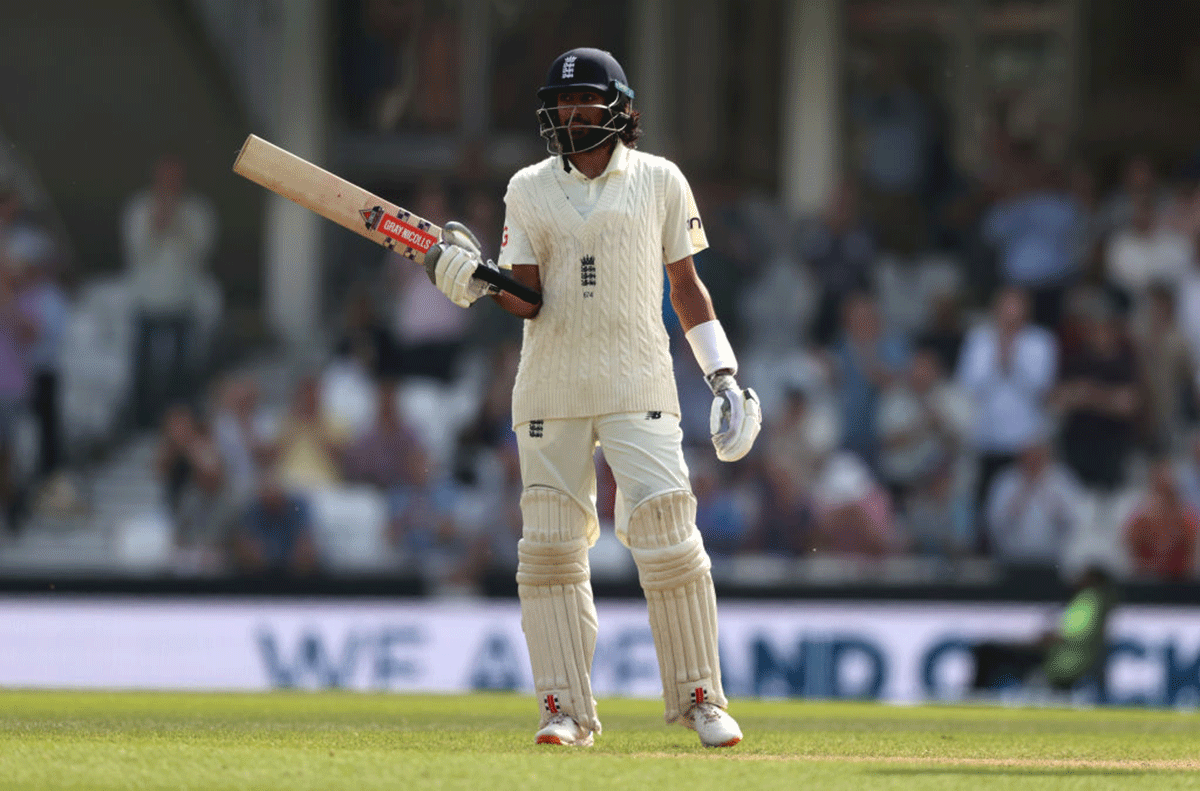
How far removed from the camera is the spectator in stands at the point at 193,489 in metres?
12.7

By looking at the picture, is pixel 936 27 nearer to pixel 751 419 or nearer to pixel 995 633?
pixel 995 633

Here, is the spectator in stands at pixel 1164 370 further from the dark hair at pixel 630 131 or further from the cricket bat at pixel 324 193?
the cricket bat at pixel 324 193

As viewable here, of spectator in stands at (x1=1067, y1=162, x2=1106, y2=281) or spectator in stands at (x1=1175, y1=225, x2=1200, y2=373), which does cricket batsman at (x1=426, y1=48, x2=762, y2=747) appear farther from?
spectator in stands at (x1=1067, y1=162, x2=1106, y2=281)

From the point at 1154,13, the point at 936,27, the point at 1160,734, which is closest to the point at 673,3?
the point at 936,27

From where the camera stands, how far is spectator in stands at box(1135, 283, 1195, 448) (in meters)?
13.4

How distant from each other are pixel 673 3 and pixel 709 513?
5772mm

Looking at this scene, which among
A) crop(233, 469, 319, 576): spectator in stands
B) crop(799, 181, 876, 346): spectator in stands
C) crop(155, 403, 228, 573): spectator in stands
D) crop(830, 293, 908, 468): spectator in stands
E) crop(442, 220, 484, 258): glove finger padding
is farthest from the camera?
crop(799, 181, 876, 346): spectator in stands

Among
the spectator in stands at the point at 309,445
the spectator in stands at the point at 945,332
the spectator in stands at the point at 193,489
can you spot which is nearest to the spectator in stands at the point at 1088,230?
the spectator in stands at the point at 945,332

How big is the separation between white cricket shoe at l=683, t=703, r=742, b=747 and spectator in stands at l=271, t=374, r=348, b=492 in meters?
7.37

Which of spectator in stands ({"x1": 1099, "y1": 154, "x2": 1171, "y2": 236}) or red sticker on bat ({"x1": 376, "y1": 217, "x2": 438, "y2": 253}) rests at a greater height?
spectator in stands ({"x1": 1099, "y1": 154, "x2": 1171, "y2": 236})

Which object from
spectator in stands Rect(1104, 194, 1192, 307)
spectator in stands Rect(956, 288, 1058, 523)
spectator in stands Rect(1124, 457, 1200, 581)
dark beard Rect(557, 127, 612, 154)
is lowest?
spectator in stands Rect(1124, 457, 1200, 581)

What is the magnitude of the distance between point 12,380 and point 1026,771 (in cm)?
980

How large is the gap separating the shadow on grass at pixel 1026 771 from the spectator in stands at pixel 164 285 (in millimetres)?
9566

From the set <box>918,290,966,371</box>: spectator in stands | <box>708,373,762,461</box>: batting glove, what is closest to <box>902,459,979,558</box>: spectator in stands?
<box>918,290,966,371</box>: spectator in stands
